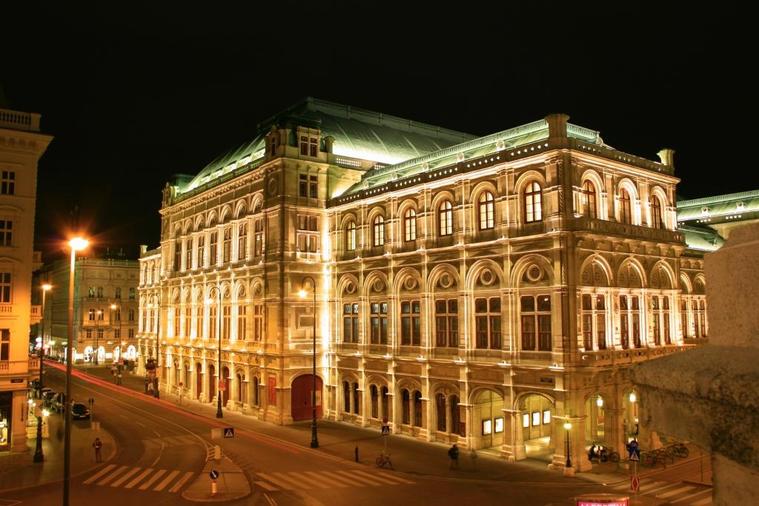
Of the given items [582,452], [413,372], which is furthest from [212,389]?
[582,452]

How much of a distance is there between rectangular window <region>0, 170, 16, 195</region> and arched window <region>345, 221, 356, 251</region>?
971 inches

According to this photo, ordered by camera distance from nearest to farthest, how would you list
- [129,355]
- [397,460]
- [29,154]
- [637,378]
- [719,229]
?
[637,378] → [397,460] → [29,154] → [719,229] → [129,355]

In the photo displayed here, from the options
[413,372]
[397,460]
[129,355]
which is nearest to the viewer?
[397,460]

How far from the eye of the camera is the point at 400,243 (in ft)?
154

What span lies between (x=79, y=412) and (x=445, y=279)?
3363 cm

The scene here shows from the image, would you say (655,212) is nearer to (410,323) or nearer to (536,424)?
(536,424)

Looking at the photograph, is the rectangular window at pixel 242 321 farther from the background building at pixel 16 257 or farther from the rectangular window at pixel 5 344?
the rectangular window at pixel 5 344

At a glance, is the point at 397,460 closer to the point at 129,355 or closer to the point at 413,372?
the point at 413,372

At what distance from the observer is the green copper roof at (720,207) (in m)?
61.2

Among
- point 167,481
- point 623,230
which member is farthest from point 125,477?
point 623,230

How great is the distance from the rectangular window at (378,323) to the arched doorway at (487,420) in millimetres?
10059

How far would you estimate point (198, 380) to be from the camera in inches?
2584

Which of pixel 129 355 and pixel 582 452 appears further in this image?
pixel 129 355

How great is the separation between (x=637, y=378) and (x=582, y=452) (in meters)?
33.6
